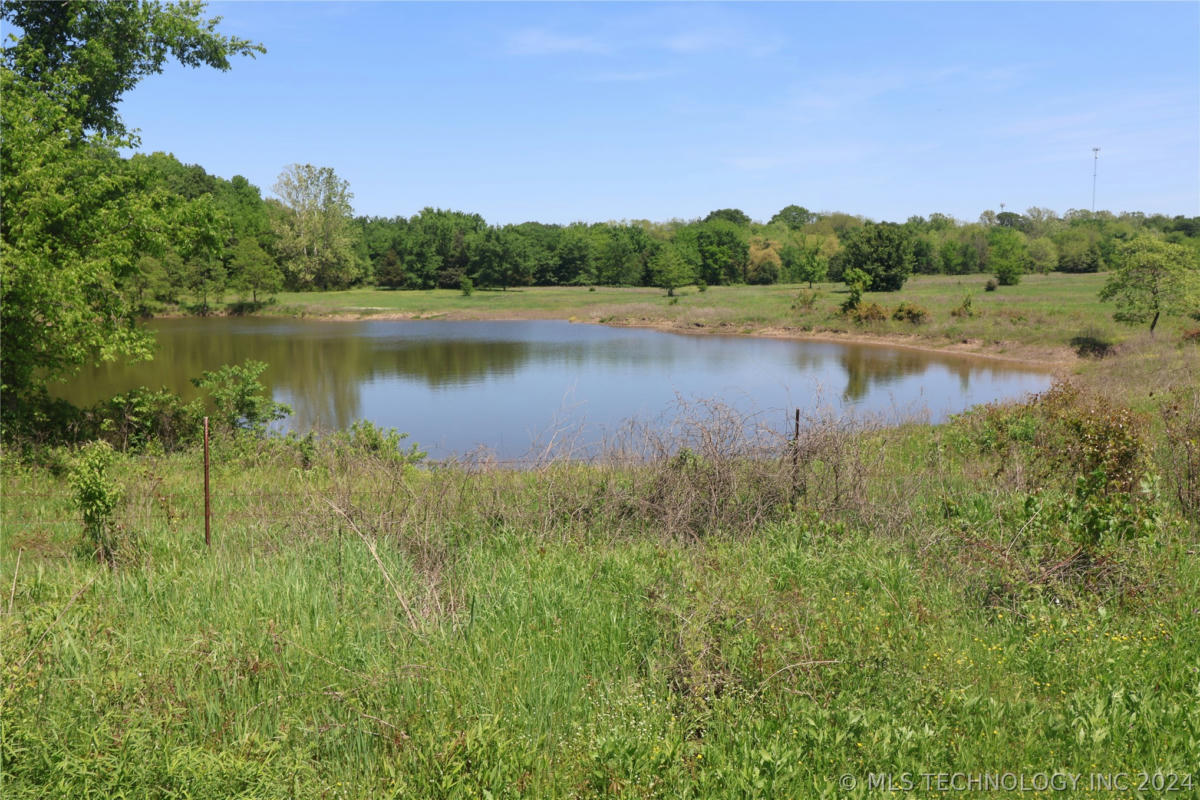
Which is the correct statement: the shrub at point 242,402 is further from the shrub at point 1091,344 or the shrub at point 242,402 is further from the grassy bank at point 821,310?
the grassy bank at point 821,310

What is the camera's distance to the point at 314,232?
259 feet

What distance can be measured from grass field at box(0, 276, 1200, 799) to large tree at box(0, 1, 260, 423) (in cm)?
504

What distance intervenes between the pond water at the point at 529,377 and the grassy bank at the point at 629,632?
6.48 m

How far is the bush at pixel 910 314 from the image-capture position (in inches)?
1876

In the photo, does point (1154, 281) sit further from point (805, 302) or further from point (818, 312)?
point (805, 302)

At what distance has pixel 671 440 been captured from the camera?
365 inches

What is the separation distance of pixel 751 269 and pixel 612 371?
2801 inches

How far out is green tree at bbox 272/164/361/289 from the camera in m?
78.1

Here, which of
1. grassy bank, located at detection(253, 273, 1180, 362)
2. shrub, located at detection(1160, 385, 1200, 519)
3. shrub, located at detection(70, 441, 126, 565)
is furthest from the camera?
grassy bank, located at detection(253, 273, 1180, 362)

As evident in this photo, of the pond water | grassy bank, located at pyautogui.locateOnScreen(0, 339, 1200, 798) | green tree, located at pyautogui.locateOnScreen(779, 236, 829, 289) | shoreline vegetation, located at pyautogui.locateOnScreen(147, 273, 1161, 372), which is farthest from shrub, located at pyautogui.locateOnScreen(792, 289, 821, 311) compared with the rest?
grassy bank, located at pyautogui.locateOnScreen(0, 339, 1200, 798)

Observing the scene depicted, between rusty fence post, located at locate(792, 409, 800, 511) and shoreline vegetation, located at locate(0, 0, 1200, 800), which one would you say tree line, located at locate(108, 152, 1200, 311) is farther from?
rusty fence post, located at locate(792, 409, 800, 511)

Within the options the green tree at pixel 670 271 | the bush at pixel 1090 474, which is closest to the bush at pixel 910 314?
the green tree at pixel 670 271

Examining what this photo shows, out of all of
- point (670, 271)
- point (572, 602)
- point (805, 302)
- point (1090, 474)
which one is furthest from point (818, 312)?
point (572, 602)

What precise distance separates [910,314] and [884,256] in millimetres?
22324
